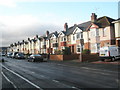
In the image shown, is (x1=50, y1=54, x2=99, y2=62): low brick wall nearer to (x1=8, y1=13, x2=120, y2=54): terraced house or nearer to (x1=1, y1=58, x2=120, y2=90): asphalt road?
(x1=8, y1=13, x2=120, y2=54): terraced house

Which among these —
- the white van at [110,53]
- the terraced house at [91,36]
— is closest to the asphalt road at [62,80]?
the white van at [110,53]

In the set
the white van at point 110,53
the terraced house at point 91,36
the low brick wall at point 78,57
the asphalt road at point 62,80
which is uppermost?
the terraced house at point 91,36

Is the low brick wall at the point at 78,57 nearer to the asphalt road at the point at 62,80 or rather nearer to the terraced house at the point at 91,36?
the terraced house at the point at 91,36

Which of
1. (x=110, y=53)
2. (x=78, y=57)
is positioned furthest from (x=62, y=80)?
(x=78, y=57)

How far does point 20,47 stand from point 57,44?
5811 centimetres

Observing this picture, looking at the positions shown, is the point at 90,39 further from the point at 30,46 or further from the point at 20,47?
the point at 20,47

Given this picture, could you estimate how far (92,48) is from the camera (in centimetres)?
3709

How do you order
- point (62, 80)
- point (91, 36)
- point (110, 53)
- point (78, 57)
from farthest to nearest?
point (91, 36) < point (78, 57) < point (110, 53) < point (62, 80)

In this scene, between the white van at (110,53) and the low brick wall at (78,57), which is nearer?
the white van at (110,53)

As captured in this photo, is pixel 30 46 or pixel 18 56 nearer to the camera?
pixel 18 56

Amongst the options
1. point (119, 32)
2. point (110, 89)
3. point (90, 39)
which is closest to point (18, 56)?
point (90, 39)

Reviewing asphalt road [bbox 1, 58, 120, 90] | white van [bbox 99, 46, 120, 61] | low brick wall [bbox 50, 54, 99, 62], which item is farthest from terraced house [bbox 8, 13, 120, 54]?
asphalt road [bbox 1, 58, 120, 90]

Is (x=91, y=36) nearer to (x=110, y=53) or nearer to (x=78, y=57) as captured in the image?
(x=78, y=57)

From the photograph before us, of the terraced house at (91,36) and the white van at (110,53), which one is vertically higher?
the terraced house at (91,36)
